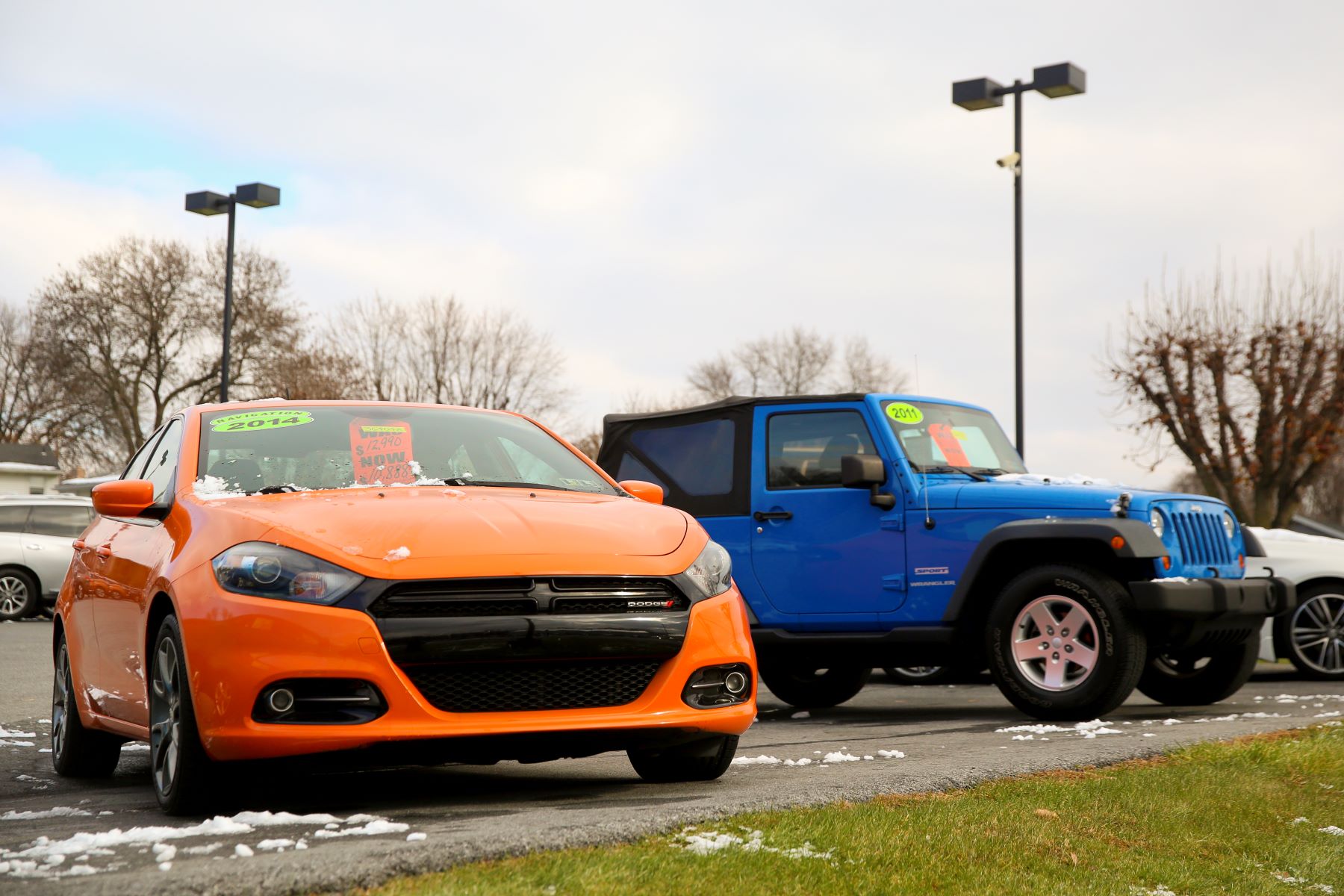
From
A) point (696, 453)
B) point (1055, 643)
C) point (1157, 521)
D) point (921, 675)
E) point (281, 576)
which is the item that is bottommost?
point (921, 675)

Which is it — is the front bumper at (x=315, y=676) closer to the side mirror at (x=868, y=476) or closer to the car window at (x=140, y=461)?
the car window at (x=140, y=461)

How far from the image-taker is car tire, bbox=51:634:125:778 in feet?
22.7

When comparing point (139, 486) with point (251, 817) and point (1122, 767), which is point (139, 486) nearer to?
point (251, 817)

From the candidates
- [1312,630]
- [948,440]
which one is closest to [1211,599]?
[948,440]

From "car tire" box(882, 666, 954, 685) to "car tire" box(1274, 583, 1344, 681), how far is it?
8.46ft

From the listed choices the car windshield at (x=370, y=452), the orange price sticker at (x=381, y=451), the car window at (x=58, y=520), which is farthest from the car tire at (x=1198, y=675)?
the car window at (x=58, y=520)

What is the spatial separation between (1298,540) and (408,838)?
990 centimetres

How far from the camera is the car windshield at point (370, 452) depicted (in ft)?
19.9

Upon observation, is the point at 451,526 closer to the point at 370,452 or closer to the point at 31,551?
the point at 370,452

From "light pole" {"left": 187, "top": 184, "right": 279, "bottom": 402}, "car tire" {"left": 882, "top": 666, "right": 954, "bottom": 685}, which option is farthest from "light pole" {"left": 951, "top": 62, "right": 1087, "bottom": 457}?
"light pole" {"left": 187, "top": 184, "right": 279, "bottom": 402}

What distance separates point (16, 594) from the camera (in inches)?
879

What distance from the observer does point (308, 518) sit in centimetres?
532

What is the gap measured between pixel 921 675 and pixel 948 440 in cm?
358

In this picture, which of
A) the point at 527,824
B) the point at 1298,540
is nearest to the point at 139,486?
the point at 527,824
